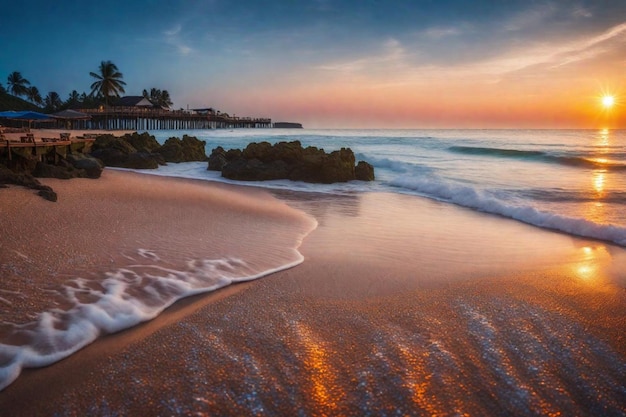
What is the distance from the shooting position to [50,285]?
3.56m

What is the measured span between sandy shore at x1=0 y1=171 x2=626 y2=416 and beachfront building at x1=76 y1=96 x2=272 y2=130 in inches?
2376

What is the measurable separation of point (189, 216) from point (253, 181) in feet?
25.0

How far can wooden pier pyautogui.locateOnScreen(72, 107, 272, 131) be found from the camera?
60.0m

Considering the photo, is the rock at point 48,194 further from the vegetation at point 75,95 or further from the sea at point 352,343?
the vegetation at point 75,95

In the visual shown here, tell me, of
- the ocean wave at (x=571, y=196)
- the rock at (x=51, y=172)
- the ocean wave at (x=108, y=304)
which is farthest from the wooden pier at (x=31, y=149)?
the ocean wave at (x=571, y=196)

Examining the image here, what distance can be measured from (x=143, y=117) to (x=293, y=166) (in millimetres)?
57810

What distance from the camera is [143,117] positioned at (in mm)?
64938

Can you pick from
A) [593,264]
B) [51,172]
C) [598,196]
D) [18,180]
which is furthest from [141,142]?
[593,264]

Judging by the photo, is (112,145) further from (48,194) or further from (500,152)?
(500,152)

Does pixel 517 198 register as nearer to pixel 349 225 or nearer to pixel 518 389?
pixel 349 225

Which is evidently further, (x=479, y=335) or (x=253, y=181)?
(x=253, y=181)

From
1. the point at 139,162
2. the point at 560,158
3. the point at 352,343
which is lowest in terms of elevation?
the point at 352,343

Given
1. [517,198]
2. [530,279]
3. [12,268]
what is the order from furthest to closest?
[517,198] → [530,279] → [12,268]

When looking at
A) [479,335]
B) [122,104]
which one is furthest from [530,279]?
[122,104]
